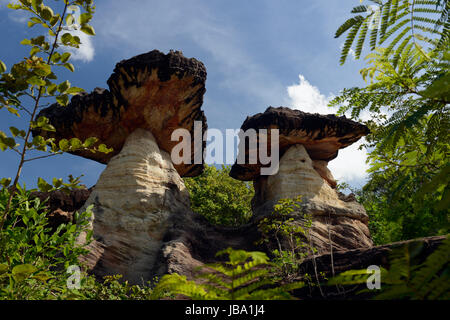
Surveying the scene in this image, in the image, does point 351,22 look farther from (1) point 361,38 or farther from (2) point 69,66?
(2) point 69,66

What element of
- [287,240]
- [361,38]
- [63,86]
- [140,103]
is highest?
[140,103]

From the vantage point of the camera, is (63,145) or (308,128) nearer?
(63,145)

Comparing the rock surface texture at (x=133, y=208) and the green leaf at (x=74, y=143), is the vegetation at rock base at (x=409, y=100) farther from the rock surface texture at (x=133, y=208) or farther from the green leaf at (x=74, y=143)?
the rock surface texture at (x=133, y=208)

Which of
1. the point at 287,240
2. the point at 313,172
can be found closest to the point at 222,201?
the point at 313,172

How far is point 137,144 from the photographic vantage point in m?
11.1

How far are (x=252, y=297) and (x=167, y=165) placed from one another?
1015 centimetres

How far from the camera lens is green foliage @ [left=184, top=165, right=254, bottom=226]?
1894 centimetres

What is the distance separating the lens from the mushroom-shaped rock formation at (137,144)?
923cm

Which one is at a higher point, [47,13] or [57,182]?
[47,13]

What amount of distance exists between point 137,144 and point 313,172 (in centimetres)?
671

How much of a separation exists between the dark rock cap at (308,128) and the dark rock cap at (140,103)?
2.63 m

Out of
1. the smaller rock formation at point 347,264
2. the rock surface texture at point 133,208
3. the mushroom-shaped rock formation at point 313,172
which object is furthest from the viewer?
the mushroom-shaped rock formation at point 313,172

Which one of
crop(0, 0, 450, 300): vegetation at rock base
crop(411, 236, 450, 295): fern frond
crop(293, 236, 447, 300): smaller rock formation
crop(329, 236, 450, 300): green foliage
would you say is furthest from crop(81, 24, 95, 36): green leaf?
crop(293, 236, 447, 300): smaller rock formation

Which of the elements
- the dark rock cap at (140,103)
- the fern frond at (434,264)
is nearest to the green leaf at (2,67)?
the fern frond at (434,264)
